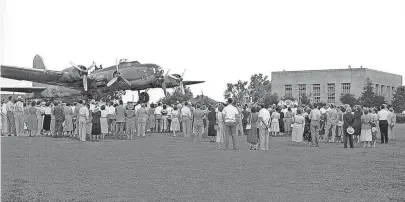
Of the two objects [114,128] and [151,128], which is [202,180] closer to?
[114,128]

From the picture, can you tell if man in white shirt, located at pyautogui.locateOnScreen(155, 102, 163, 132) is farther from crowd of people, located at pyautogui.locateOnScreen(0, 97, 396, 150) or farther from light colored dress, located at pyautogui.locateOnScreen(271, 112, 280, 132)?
light colored dress, located at pyautogui.locateOnScreen(271, 112, 280, 132)

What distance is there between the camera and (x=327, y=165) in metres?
14.0

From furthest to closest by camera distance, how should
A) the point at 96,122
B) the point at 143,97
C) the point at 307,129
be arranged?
the point at 143,97, the point at 307,129, the point at 96,122

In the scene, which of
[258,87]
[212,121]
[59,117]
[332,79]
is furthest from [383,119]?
[332,79]

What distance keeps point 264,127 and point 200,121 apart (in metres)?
4.31

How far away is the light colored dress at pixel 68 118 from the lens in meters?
23.2

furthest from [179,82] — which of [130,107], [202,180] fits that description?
[202,180]

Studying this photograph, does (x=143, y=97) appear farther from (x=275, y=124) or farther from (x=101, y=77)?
(x=275, y=124)

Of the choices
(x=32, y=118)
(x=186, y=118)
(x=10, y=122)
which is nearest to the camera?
(x=32, y=118)

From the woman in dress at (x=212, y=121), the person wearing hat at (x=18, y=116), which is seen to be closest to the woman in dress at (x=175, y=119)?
the woman in dress at (x=212, y=121)

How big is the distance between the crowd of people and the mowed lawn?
8.38ft

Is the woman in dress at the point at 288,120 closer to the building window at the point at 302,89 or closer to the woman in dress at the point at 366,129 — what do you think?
the woman in dress at the point at 366,129

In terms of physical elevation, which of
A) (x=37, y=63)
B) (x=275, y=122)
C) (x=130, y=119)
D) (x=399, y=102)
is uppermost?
(x=37, y=63)

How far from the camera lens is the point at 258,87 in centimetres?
10144
